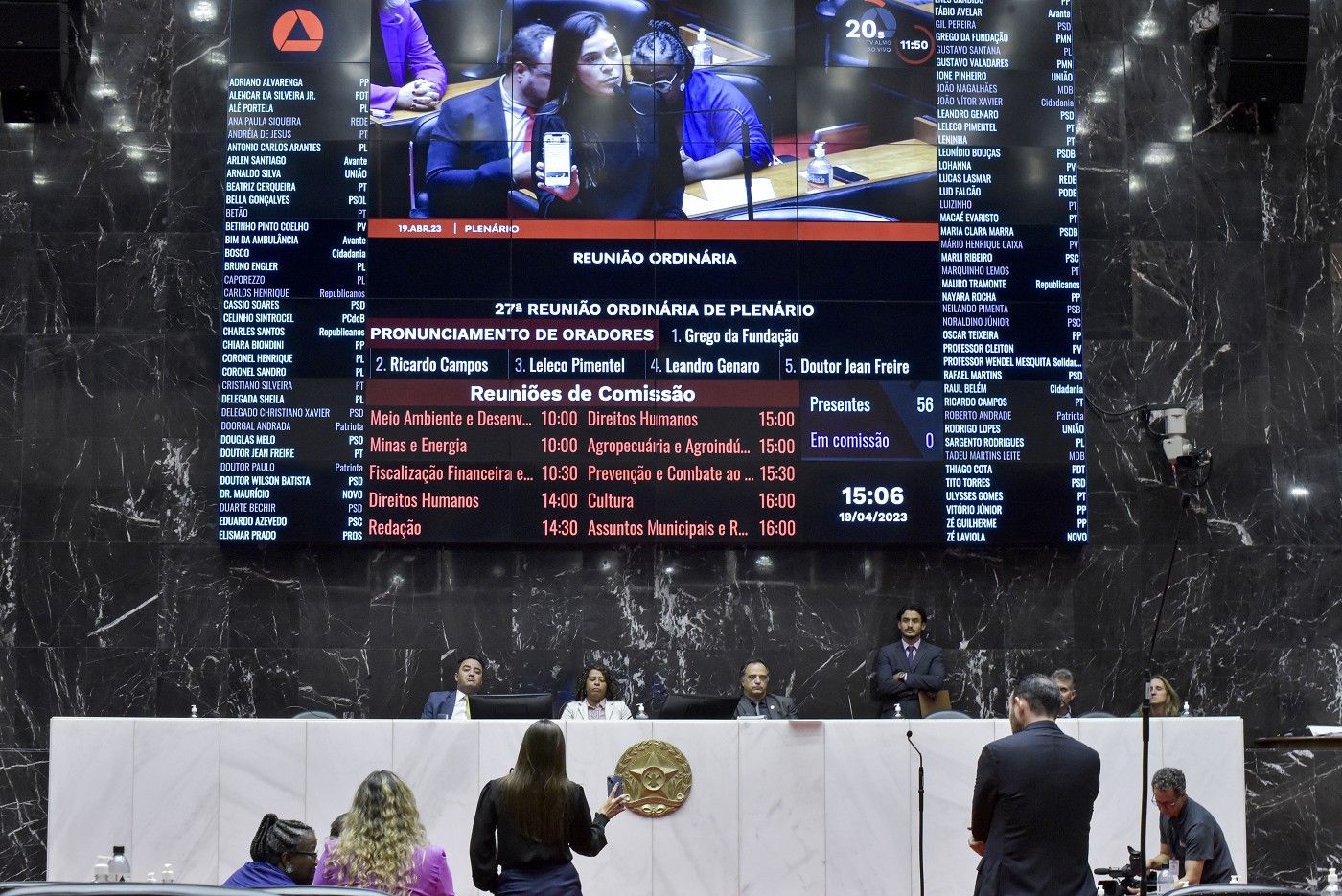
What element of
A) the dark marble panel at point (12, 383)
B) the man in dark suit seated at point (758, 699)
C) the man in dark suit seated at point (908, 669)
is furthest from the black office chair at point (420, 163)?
the man in dark suit seated at point (908, 669)

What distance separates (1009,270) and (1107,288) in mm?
952

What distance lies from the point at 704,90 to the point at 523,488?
3244 mm

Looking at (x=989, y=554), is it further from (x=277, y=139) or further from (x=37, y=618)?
(x=37, y=618)

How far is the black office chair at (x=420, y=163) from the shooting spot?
34.1ft

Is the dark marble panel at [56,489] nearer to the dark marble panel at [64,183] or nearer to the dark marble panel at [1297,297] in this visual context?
the dark marble panel at [64,183]

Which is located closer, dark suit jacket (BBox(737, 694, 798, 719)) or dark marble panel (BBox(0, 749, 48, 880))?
dark suit jacket (BBox(737, 694, 798, 719))

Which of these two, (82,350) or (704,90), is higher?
(704,90)

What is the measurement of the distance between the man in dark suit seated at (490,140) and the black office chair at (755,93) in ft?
4.48

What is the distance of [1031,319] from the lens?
1047 cm

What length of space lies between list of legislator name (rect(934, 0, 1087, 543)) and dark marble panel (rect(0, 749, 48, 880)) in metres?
6.80

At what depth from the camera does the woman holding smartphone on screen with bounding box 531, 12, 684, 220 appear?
1044 cm

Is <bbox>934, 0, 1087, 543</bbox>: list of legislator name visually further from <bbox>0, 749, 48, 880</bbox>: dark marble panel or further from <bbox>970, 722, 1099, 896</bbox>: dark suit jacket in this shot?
<bbox>0, 749, 48, 880</bbox>: dark marble panel

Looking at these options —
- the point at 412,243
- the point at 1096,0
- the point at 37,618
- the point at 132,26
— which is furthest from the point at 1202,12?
the point at 37,618

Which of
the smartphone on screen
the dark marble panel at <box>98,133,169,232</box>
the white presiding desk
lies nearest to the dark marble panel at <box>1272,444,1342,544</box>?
the white presiding desk
